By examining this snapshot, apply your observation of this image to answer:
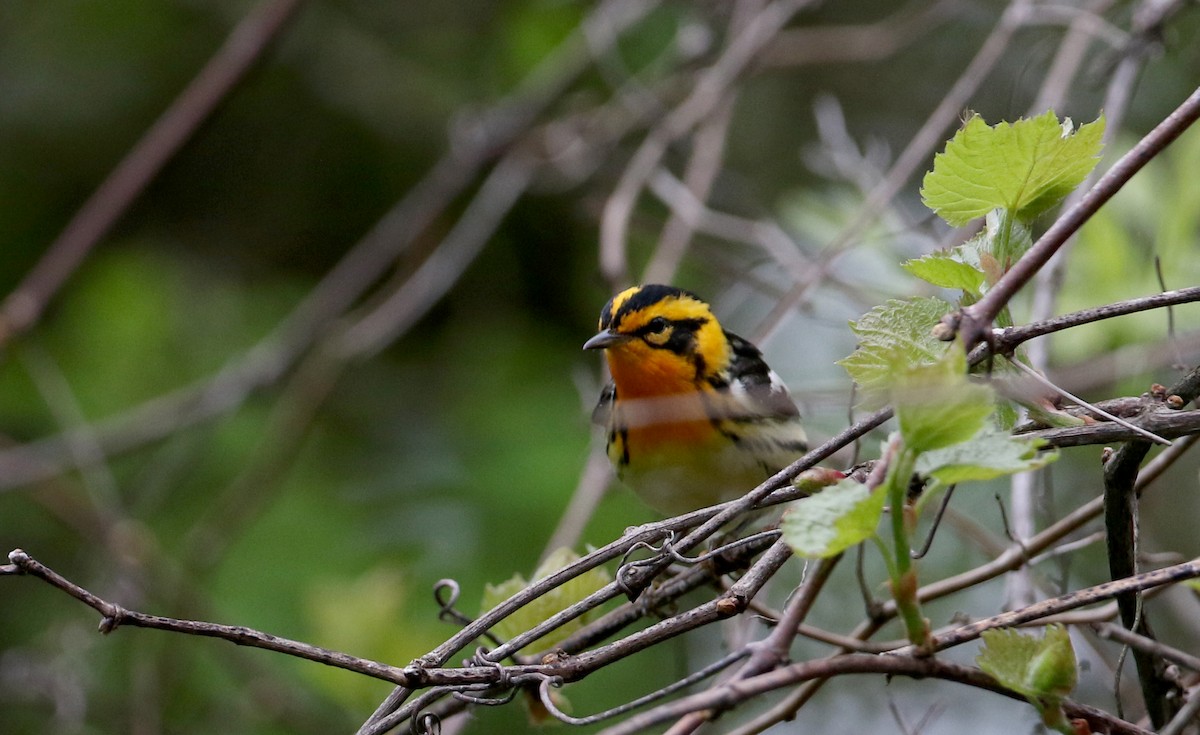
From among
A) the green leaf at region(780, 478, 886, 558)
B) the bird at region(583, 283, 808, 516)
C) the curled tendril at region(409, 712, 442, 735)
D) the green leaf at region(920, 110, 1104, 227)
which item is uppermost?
the bird at region(583, 283, 808, 516)

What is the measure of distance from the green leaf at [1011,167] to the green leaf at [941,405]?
0.30 m

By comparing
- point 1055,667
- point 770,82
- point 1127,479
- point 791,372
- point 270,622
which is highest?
point 770,82

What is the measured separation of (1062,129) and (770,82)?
4.65m

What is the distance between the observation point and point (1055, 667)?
1021 millimetres

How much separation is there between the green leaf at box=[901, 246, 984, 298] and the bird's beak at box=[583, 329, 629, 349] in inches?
68.9

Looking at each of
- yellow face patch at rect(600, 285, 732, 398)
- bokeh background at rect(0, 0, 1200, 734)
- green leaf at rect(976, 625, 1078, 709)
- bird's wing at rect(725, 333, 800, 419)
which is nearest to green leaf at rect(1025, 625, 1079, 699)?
green leaf at rect(976, 625, 1078, 709)

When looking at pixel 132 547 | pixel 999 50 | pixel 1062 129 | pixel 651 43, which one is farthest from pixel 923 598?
pixel 651 43

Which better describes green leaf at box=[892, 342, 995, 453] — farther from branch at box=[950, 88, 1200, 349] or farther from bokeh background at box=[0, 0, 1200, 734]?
bokeh background at box=[0, 0, 1200, 734]

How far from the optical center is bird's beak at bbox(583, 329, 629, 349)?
2.93m

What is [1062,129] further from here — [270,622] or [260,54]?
[270,622]

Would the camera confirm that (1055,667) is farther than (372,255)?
No

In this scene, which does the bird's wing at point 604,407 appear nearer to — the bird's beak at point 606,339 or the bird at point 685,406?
the bird at point 685,406

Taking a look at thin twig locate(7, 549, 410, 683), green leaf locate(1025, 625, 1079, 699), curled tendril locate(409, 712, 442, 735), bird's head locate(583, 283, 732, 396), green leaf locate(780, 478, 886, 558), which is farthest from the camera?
bird's head locate(583, 283, 732, 396)

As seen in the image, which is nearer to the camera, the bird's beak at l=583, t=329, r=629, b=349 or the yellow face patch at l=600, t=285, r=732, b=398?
the bird's beak at l=583, t=329, r=629, b=349
